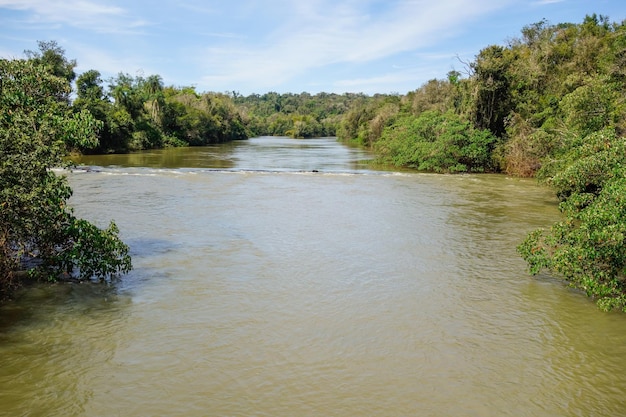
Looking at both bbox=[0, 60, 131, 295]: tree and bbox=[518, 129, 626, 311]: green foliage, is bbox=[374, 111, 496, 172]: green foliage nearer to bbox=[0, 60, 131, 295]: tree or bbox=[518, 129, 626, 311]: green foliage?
bbox=[518, 129, 626, 311]: green foliage

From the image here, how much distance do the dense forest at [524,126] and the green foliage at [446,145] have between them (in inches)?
3.1

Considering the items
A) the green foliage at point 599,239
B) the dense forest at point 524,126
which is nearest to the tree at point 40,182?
the dense forest at point 524,126

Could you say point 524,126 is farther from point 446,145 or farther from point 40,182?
point 40,182

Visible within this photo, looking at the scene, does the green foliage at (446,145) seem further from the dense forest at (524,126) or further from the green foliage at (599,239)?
the green foliage at (599,239)

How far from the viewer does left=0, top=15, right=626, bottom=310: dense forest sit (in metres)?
9.47

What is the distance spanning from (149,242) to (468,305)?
8.83 metres

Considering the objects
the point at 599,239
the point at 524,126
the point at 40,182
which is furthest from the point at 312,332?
the point at 524,126

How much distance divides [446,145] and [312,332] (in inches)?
1062

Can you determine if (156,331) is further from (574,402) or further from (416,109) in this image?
(416,109)

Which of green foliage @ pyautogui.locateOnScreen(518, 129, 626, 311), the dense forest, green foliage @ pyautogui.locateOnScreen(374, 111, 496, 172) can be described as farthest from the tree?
green foliage @ pyautogui.locateOnScreen(374, 111, 496, 172)

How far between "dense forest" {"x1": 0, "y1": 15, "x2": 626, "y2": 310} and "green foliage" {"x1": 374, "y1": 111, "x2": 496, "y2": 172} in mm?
78

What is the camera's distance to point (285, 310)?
32.0ft

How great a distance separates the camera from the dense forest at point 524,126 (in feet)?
31.1

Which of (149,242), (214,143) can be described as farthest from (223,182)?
(214,143)
